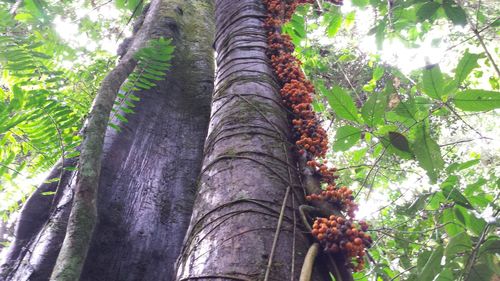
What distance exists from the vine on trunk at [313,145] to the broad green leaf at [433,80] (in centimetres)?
42

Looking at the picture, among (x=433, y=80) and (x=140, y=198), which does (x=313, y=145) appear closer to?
(x=433, y=80)

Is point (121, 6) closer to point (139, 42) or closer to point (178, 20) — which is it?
point (178, 20)

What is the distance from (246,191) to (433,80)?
0.70 meters

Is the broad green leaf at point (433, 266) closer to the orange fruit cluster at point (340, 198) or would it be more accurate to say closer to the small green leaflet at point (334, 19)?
the orange fruit cluster at point (340, 198)

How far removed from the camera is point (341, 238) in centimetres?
109

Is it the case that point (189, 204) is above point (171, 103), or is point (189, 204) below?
below

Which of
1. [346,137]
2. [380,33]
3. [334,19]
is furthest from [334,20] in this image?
[346,137]

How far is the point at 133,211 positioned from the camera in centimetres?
177

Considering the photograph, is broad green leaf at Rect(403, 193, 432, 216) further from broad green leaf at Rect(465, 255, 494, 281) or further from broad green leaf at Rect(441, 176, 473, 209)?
broad green leaf at Rect(465, 255, 494, 281)

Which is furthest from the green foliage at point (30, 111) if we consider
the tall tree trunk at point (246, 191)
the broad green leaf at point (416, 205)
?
the broad green leaf at point (416, 205)

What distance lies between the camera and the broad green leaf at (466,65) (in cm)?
118

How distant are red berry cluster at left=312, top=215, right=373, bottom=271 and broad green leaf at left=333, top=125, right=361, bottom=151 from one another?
43 centimetres

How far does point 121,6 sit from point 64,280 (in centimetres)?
270

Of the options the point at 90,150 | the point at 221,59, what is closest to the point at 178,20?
the point at 221,59
